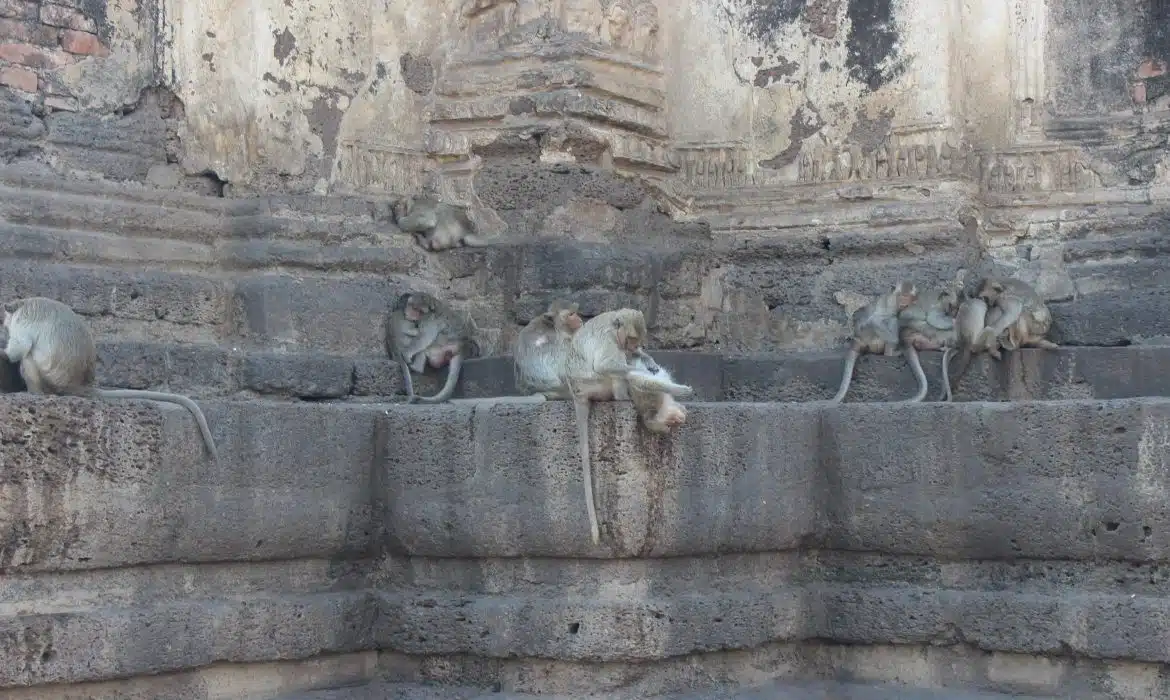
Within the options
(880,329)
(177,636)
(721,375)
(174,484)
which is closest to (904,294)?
(880,329)

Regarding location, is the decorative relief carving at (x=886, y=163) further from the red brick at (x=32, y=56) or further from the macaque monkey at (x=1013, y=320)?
the red brick at (x=32, y=56)

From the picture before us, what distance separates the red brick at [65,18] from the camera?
7625 mm

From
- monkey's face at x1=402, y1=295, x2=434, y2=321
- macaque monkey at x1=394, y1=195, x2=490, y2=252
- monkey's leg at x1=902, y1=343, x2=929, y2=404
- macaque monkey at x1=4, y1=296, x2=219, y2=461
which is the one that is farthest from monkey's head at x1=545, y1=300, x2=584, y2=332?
macaque monkey at x1=4, y1=296, x2=219, y2=461

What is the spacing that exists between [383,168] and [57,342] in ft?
9.19

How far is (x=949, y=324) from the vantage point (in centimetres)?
760

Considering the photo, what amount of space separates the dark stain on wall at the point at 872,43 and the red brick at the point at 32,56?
12.9 ft

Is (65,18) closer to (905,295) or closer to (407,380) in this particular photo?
(407,380)

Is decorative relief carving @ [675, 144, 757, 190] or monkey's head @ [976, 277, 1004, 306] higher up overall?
decorative relief carving @ [675, 144, 757, 190]

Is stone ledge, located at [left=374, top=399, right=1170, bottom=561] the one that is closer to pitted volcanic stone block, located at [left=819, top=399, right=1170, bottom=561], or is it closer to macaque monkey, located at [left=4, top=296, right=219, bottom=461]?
pitted volcanic stone block, located at [left=819, top=399, right=1170, bottom=561]

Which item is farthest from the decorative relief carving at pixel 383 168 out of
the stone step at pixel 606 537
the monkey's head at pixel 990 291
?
the monkey's head at pixel 990 291

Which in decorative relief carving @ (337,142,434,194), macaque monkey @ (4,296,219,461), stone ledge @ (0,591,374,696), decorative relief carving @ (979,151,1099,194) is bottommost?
stone ledge @ (0,591,374,696)

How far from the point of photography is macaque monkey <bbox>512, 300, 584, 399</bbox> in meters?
7.11

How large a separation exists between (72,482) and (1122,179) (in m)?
5.28

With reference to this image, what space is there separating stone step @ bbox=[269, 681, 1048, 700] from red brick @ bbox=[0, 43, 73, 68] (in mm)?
3158
